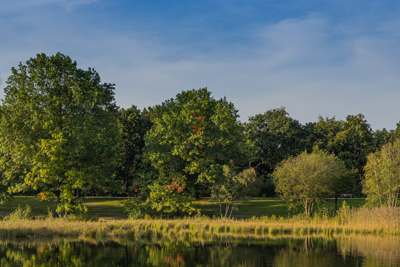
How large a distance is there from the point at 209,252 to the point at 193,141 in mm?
19792

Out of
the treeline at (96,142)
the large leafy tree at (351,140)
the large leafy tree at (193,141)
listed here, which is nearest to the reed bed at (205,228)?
the treeline at (96,142)

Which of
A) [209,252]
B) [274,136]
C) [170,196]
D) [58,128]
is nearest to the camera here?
[209,252]

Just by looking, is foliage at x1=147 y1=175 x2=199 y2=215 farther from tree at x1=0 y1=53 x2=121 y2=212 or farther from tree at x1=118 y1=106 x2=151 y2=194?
tree at x1=118 y1=106 x2=151 y2=194

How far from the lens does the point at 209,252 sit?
66.3ft

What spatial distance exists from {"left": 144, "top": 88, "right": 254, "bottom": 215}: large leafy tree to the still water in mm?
14939

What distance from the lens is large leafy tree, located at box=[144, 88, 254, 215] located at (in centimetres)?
3947

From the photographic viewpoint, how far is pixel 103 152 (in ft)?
123

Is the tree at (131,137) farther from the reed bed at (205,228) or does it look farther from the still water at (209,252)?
the still water at (209,252)

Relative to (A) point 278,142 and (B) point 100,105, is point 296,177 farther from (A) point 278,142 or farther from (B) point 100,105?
(A) point 278,142

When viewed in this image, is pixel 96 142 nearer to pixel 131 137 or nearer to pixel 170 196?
pixel 170 196

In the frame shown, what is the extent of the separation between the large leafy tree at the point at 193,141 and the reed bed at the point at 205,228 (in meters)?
10.1

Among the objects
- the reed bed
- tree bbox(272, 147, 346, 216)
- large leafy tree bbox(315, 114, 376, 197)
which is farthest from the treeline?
large leafy tree bbox(315, 114, 376, 197)

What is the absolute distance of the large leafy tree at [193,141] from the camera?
39469 mm

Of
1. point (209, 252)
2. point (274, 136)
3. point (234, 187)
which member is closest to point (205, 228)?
point (234, 187)
